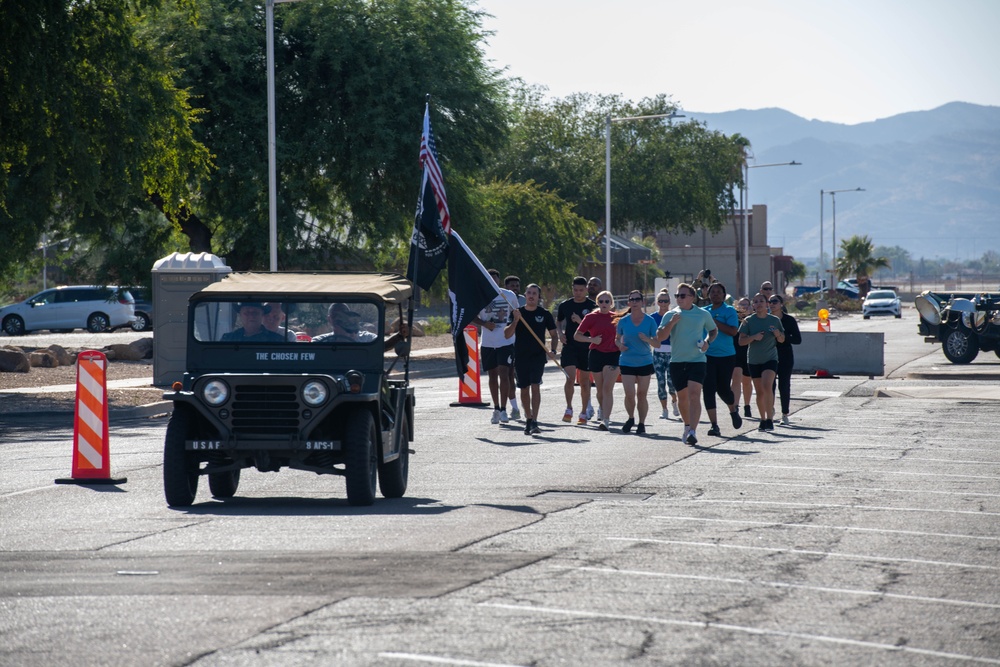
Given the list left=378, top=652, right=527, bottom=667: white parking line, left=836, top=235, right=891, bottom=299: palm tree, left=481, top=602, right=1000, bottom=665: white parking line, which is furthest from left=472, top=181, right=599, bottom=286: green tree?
left=836, top=235, right=891, bottom=299: palm tree

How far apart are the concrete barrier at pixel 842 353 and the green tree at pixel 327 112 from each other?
10.7m

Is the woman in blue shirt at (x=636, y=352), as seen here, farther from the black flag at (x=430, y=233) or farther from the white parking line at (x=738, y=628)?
the white parking line at (x=738, y=628)

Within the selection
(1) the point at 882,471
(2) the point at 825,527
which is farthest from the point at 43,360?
(2) the point at 825,527

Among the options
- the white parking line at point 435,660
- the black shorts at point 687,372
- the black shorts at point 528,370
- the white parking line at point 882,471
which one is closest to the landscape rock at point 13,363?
the black shorts at point 528,370

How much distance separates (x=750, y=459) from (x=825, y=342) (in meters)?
16.9

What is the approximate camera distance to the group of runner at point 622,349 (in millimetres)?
17188

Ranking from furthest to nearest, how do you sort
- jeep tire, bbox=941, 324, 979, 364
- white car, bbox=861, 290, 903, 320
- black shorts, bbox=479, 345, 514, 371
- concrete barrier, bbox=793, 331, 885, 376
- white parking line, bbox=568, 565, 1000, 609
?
white car, bbox=861, 290, 903, 320, jeep tire, bbox=941, 324, 979, 364, concrete barrier, bbox=793, 331, 885, 376, black shorts, bbox=479, 345, 514, 371, white parking line, bbox=568, 565, 1000, 609

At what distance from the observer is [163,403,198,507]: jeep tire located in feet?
34.9

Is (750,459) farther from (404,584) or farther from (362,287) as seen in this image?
(404,584)

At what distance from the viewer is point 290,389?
1059cm

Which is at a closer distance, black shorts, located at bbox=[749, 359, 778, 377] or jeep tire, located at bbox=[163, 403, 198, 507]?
jeep tire, located at bbox=[163, 403, 198, 507]

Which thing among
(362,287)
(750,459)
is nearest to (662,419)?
(750,459)

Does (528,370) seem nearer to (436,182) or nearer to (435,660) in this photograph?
(436,182)

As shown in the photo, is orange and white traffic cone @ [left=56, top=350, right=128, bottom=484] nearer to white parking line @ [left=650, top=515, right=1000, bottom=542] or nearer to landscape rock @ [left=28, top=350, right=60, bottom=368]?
white parking line @ [left=650, top=515, right=1000, bottom=542]
